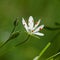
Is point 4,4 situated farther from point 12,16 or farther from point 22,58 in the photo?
point 22,58

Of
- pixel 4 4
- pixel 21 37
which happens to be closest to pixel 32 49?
pixel 21 37

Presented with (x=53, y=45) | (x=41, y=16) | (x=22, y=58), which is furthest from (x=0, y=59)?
(x=41, y=16)

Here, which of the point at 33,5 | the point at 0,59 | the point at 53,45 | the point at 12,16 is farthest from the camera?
the point at 33,5

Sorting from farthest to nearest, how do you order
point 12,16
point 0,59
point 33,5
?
point 33,5, point 12,16, point 0,59

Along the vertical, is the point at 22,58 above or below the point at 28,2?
below

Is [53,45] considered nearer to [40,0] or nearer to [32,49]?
[32,49]

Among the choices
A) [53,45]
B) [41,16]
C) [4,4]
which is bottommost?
[53,45]

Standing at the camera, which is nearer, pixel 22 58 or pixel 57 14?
pixel 22 58
